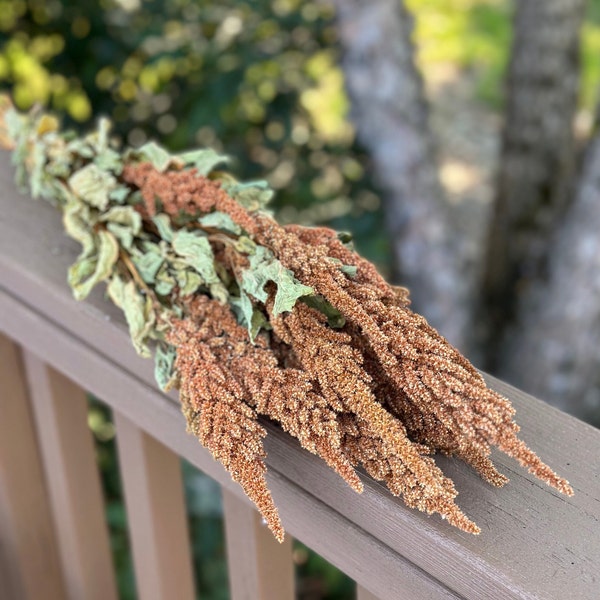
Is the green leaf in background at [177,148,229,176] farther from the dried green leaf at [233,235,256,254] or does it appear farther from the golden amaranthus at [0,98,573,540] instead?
the dried green leaf at [233,235,256,254]

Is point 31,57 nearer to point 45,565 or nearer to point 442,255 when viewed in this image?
point 442,255

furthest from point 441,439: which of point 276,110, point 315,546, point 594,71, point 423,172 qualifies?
point 594,71

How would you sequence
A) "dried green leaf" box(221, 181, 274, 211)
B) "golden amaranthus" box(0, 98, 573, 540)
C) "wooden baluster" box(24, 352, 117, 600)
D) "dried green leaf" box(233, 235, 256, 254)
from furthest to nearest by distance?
"wooden baluster" box(24, 352, 117, 600) → "dried green leaf" box(221, 181, 274, 211) → "dried green leaf" box(233, 235, 256, 254) → "golden amaranthus" box(0, 98, 573, 540)

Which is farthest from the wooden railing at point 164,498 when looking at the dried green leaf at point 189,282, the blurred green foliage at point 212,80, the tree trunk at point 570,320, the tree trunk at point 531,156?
the tree trunk at point 531,156

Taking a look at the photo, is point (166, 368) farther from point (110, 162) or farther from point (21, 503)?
point (21, 503)

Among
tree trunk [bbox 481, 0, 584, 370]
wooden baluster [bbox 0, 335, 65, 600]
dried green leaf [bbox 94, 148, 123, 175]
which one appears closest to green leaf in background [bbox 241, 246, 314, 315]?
dried green leaf [bbox 94, 148, 123, 175]

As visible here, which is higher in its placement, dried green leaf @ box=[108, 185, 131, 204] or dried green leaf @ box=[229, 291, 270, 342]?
dried green leaf @ box=[108, 185, 131, 204]

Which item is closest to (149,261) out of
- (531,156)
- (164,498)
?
(164,498)

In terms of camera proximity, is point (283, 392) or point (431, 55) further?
point (431, 55)
